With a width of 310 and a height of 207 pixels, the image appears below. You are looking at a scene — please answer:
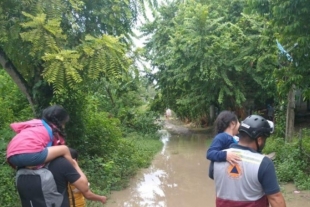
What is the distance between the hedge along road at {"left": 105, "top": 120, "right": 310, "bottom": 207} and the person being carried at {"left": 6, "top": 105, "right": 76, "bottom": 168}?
4902mm

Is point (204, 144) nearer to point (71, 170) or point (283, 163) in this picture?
point (283, 163)

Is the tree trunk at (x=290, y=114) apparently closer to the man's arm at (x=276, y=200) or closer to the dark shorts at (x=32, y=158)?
the man's arm at (x=276, y=200)

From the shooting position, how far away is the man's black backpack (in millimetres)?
2453

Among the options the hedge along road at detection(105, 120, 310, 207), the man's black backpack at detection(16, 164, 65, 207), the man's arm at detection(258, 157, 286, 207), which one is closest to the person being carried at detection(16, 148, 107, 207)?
the man's black backpack at detection(16, 164, 65, 207)

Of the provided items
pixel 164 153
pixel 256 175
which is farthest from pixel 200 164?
pixel 256 175

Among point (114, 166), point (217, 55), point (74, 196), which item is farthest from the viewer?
point (217, 55)

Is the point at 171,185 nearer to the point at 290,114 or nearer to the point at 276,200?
the point at 290,114

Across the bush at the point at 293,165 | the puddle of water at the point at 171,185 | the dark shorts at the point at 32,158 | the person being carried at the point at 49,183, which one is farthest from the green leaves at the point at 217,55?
the dark shorts at the point at 32,158

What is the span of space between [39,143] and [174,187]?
674 centimetres

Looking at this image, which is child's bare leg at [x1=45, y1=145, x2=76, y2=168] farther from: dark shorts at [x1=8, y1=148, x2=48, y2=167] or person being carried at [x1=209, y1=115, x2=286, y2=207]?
person being carried at [x1=209, y1=115, x2=286, y2=207]

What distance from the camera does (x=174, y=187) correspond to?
884 cm

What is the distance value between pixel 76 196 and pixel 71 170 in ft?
0.97

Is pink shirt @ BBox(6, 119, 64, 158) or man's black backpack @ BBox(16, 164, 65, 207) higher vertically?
pink shirt @ BBox(6, 119, 64, 158)

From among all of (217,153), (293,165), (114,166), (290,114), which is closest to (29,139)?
(217,153)
